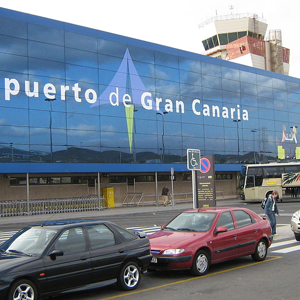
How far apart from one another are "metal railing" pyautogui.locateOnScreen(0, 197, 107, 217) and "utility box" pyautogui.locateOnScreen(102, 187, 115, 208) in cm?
49

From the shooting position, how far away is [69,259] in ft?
24.0

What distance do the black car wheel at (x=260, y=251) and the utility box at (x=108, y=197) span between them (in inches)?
1000

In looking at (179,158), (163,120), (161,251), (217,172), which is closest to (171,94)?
(163,120)

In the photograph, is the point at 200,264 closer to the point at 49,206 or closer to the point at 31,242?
the point at 31,242

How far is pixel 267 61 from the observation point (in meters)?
75.7

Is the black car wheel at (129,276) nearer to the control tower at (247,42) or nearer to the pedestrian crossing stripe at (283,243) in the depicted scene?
the pedestrian crossing stripe at (283,243)

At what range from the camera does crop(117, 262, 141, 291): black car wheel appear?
26.3 feet

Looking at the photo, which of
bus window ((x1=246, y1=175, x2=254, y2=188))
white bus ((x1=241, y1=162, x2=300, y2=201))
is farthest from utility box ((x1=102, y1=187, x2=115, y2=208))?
bus window ((x1=246, y1=175, x2=254, y2=188))

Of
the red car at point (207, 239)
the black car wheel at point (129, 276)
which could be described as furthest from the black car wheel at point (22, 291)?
the red car at point (207, 239)

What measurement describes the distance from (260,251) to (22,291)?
6.47 m

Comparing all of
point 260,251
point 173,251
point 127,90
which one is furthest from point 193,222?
point 127,90

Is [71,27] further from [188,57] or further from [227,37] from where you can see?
[227,37]

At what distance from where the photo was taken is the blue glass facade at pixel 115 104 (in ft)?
103

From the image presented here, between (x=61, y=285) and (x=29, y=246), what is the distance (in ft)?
3.04
